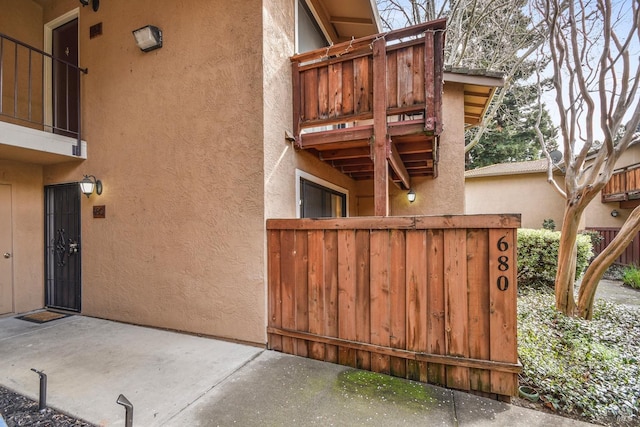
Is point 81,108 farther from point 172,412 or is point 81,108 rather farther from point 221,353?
point 172,412

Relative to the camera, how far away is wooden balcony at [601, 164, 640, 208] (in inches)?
432

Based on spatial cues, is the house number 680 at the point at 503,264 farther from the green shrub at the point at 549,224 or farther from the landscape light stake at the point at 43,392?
the green shrub at the point at 549,224

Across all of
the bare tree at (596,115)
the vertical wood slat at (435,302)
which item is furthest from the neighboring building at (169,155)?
the bare tree at (596,115)

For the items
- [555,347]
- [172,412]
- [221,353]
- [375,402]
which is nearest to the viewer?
[172,412]

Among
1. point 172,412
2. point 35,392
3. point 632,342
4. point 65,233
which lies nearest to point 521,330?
point 632,342

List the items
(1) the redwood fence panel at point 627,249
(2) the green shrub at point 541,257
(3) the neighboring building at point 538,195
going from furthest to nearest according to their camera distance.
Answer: (3) the neighboring building at point 538,195 < (1) the redwood fence panel at point 627,249 < (2) the green shrub at point 541,257

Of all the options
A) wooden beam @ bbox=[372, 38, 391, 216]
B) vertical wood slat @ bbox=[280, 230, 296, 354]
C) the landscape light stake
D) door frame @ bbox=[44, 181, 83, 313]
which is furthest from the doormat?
wooden beam @ bbox=[372, 38, 391, 216]

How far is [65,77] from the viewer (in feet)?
18.2

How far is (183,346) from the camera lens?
3.60 meters

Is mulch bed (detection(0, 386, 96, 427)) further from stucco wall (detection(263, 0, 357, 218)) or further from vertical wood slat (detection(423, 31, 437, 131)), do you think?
vertical wood slat (detection(423, 31, 437, 131))

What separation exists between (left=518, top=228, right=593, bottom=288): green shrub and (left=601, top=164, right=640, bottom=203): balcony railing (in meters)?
5.95

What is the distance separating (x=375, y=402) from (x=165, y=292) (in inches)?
123

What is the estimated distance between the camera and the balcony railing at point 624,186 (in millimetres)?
10961

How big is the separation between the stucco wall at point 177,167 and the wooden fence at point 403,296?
0.44 meters
